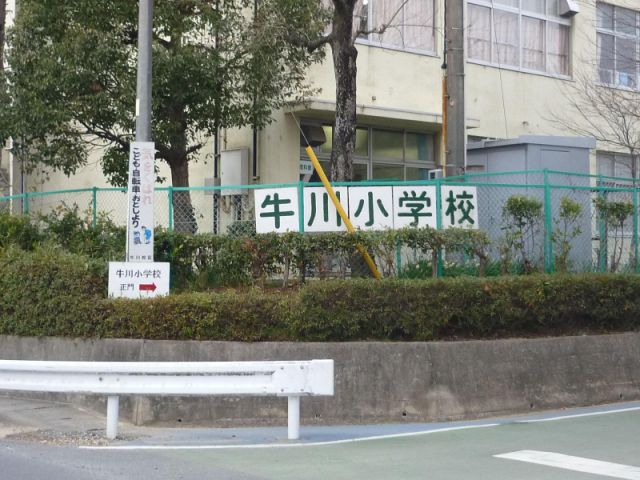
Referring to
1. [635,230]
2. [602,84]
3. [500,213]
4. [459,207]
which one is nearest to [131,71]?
[459,207]

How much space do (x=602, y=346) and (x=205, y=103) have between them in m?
7.66

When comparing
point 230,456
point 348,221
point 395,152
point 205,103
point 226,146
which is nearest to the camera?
point 230,456

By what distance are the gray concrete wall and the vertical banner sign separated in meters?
1.22

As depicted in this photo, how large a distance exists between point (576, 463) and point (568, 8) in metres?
17.4

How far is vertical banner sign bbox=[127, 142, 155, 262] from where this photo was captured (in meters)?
11.3

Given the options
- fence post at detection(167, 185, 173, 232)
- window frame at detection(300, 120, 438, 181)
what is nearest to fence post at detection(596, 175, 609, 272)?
fence post at detection(167, 185, 173, 232)

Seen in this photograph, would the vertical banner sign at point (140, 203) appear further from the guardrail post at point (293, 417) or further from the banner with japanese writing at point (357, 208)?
the guardrail post at point (293, 417)

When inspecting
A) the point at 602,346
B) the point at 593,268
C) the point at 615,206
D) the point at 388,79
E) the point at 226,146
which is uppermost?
the point at 388,79

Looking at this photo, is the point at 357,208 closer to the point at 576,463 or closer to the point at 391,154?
the point at 576,463

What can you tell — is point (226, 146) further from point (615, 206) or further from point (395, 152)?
point (615, 206)

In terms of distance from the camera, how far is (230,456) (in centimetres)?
815

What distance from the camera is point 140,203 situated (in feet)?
37.2

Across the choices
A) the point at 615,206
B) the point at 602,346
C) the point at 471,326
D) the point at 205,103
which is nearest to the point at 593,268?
the point at 615,206

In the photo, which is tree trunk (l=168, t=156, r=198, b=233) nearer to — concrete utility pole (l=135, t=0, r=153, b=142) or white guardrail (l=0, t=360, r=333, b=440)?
concrete utility pole (l=135, t=0, r=153, b=142)
